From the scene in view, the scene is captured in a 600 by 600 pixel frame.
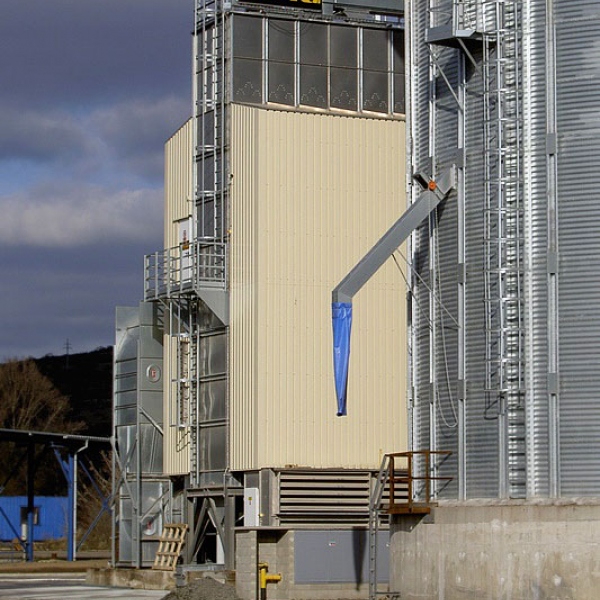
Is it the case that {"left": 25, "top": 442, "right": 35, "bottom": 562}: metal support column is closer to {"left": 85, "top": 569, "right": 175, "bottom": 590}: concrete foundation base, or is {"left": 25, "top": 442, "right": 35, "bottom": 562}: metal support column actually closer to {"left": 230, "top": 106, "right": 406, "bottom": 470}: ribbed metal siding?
{"left": 85, "top": 569, "right": 175, "bottom": 590}: concrete foundation base

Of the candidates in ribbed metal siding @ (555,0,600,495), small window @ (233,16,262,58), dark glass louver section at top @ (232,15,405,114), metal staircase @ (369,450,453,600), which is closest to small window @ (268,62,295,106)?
dark glass louver section at top @ (232,15,405,114)

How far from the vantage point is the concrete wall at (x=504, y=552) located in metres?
31.8

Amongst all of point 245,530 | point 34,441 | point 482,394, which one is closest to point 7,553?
point 34,441

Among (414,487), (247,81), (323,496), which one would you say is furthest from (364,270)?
(247,81)

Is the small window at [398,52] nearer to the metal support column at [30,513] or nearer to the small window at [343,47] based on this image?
the small window at [343,47]

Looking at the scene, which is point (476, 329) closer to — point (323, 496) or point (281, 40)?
point (323, 496)

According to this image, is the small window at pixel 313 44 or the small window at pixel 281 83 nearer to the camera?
the small window at pixel 281 83

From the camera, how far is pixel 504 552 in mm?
32969

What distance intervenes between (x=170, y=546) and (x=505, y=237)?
76.5ft

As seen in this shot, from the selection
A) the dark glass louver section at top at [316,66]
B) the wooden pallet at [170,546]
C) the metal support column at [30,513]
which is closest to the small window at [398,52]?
the dark glass louver section at top at [316,66]

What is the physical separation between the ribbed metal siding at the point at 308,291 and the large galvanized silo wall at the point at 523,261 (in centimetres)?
1188

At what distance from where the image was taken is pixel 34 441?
240ft

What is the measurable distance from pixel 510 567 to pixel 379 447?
54.0 ft

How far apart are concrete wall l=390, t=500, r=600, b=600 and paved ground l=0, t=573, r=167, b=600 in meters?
12.5
